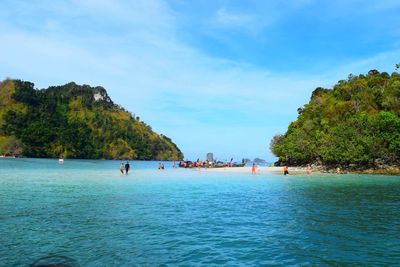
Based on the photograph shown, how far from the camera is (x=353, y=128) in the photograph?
Result: 90875 millimetres

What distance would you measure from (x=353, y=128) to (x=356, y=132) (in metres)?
3.48

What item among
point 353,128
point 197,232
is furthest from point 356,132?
point 197,232

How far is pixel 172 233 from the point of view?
2023 centimetres

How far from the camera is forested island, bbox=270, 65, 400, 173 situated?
3243 inches

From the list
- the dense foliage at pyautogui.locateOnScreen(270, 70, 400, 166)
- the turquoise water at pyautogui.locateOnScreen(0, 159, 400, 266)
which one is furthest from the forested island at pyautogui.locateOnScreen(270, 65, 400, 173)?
the turquoise water at pyautogui.locateOnScreen(0, 159, 400, 266)

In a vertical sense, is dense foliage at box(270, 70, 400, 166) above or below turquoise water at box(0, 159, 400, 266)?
above

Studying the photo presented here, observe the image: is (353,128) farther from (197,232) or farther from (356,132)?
(197,232)

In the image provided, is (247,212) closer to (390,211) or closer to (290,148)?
(390,211)

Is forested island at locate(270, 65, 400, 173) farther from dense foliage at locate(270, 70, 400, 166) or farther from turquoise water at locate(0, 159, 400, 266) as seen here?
turquoise water at locate(0, 159, 400, 266)

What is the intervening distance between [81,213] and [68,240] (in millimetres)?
8615

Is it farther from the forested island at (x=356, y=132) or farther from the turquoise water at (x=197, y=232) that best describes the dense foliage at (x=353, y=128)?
the turquoise water at (x=197, y=232)

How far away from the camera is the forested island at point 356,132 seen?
82.4 metres

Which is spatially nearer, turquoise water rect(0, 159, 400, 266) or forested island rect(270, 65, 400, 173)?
turquoise water rect(0, 159, 400, 266)

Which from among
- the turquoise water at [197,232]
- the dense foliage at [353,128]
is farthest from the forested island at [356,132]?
the turquoise water at [197,232]
